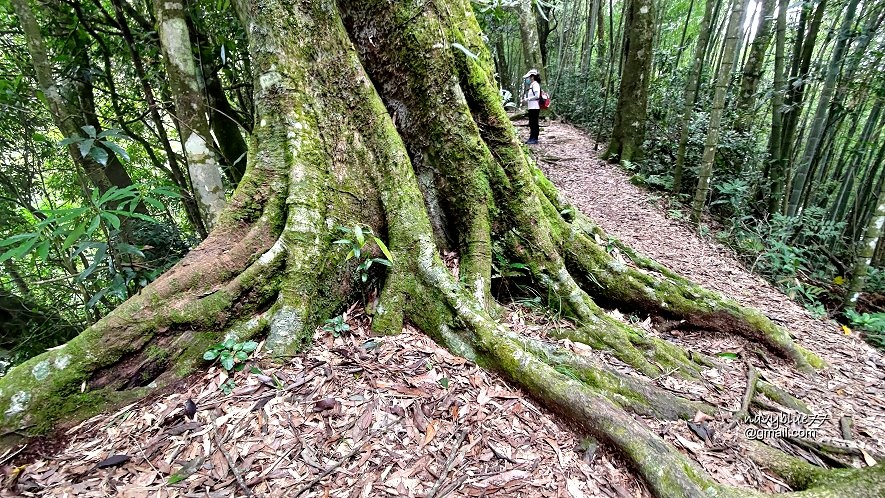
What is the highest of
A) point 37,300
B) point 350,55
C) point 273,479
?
point 350,55

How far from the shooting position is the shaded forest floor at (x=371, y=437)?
1.88 metres

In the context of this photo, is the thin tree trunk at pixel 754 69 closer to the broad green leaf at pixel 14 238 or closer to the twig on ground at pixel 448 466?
the twig on ground at pixel 448 466

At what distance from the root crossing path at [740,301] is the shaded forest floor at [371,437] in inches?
2.2

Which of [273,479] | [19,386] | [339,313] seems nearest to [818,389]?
[339,313]

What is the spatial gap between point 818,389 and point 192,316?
4899 millimetres

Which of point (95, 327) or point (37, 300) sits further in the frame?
point (37, 300)

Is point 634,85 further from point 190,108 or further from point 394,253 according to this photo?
point 190,108

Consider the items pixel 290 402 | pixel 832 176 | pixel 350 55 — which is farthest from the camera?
pixel 832 176

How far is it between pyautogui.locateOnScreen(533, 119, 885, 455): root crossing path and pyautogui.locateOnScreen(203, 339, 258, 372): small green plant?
11.3 ft

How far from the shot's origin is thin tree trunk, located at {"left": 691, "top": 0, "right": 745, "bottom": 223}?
20.8ft

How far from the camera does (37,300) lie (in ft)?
17.8

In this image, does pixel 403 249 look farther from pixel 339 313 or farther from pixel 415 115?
pixel 415 115

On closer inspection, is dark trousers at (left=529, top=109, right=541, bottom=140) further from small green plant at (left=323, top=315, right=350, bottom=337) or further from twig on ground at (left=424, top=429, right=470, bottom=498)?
twig on ground at (left=424, top=429, right=470, bottom=498)

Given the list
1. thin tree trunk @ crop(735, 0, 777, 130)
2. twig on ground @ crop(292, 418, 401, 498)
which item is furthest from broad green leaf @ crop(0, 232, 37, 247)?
thin tree trunk @ crop(735, 0, 777, 130)
